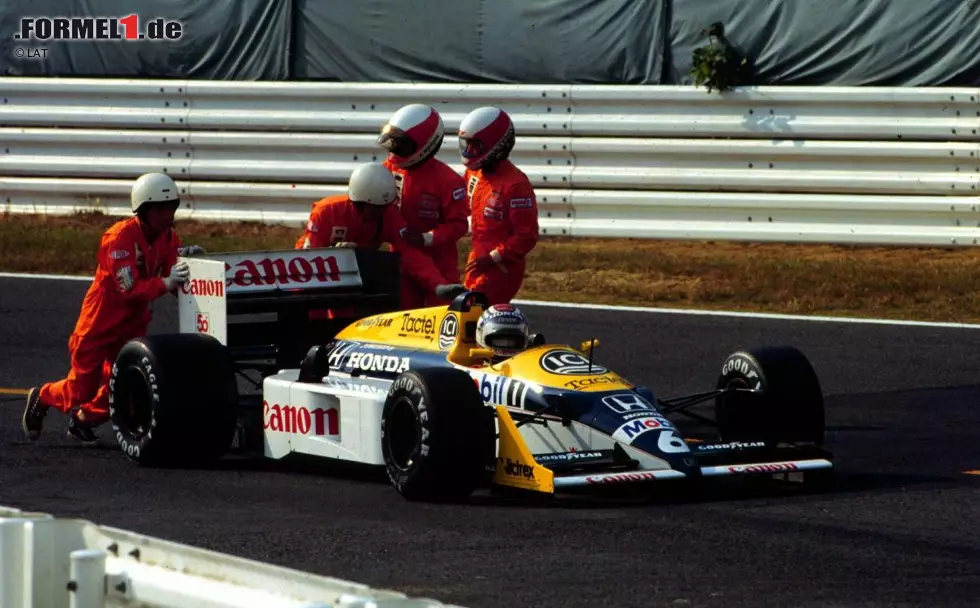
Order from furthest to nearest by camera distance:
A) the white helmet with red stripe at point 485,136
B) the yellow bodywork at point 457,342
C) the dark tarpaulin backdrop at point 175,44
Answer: the dark tarpaulin backdrop at point 175,44
the white helmet with red stripe at point 485,136
the yellow bodywork at point 457,342

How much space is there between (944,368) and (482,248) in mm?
3108

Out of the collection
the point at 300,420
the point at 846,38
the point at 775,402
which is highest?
the point at 846,38

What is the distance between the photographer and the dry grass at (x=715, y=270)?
50.1 feet

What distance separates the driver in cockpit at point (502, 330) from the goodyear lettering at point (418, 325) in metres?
0.46

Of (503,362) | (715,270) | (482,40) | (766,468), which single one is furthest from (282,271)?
(482,40)

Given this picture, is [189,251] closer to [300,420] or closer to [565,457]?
[300,420]

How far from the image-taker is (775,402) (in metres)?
9.24

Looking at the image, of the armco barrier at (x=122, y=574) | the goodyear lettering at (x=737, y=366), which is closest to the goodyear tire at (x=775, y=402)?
the goodyear lettering at (x=737, y=366)

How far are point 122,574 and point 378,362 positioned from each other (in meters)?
4.48

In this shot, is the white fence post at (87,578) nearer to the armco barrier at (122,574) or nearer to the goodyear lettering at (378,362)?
the armco barrier at (122,574)

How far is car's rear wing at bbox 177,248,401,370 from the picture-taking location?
10188 millimetres

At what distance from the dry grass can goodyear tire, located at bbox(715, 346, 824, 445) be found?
5700mm

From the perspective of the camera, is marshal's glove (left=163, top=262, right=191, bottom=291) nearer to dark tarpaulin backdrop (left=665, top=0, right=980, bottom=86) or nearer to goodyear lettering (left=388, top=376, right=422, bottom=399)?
goodyear lettering (left=388, top=376, right=422, bottom=399)

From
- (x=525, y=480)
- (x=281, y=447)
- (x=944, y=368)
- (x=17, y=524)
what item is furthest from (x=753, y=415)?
(x=17, y=524)
